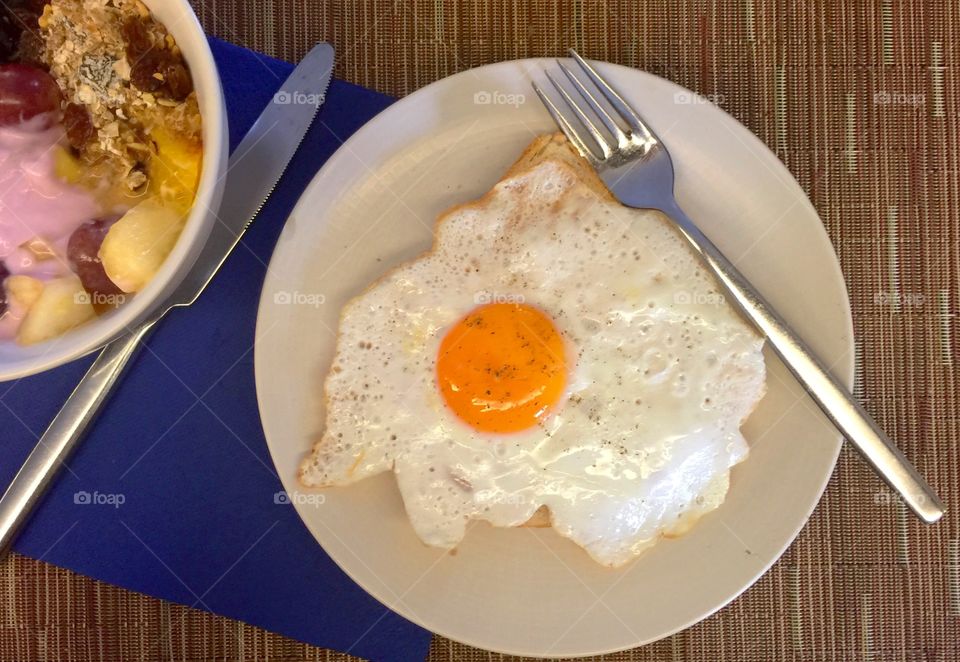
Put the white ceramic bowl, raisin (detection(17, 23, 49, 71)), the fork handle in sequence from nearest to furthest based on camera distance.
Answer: the white ceramic bowl → raisin (detection(17, 23, 49, 71)) → the fork handle

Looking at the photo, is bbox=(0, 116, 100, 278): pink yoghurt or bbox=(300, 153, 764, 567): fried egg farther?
bbox=(300, 153, 764, 567): fried egg

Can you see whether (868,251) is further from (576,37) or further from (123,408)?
(123,408)

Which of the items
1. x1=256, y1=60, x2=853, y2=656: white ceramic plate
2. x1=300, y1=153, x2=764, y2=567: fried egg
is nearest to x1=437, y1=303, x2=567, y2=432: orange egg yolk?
x1=300, y1=153, x2=764, y2=567: fried egg

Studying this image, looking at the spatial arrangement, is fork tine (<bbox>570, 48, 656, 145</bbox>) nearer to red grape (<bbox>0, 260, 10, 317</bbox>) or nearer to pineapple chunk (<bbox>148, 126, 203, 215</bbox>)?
pineapple chunk (<bbox>148, 126, 203, 215</bbox>)

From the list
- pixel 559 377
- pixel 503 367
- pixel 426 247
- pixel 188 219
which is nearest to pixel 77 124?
pixel 188 219

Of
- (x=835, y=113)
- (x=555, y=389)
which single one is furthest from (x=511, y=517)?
(x=835, y=113)

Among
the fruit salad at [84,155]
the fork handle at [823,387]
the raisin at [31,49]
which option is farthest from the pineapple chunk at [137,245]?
the fork handle at [823,387]

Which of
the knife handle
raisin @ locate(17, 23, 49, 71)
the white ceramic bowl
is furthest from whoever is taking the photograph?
the knife handle

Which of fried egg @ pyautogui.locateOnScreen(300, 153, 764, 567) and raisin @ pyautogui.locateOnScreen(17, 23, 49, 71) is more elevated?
raisin @ pyautogui.locateOnScreen(17, 23, 49, 71)

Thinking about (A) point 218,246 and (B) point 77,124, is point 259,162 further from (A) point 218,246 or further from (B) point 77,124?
(B) point 77,124

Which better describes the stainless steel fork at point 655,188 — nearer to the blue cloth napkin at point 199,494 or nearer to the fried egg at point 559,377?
the fried egg at point 559,377
